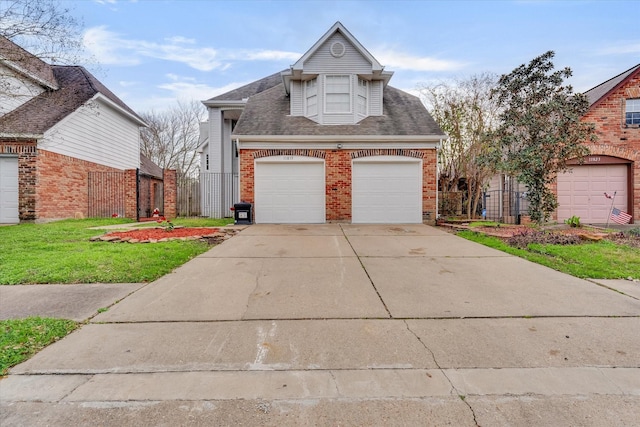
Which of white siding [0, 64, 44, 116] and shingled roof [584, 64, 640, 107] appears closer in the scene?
white siding [0, 64, 44, 116]

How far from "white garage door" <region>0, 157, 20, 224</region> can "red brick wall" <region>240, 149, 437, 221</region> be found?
8618 mm

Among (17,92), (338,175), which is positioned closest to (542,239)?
(338,175)

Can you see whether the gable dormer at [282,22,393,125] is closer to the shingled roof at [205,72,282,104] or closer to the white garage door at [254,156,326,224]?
the white garage door at [254,156,326,224]

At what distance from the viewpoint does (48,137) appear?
12289mm

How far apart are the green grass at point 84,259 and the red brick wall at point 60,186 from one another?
4.71 m

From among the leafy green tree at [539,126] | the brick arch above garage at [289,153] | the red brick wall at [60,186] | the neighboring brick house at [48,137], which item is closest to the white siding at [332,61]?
the brick arch above garage at [289,153]

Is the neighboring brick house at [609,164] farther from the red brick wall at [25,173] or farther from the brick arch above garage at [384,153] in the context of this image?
the red brick wall at [25,173]

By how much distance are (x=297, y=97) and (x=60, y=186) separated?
1056 cm

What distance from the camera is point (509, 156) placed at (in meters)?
9.77

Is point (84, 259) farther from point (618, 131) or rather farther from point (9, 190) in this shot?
point (618, 131)

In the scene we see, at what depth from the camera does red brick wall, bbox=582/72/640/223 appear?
1312cm

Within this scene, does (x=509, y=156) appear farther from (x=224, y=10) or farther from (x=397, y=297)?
(x=224, y=10)

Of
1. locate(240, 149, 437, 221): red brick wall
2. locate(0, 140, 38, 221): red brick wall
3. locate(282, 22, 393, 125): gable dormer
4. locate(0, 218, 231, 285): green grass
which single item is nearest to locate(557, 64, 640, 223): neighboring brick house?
locate(240, 149, 437, 221): red brick wall

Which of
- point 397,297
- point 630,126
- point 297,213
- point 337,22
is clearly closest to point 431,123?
point 337,22
